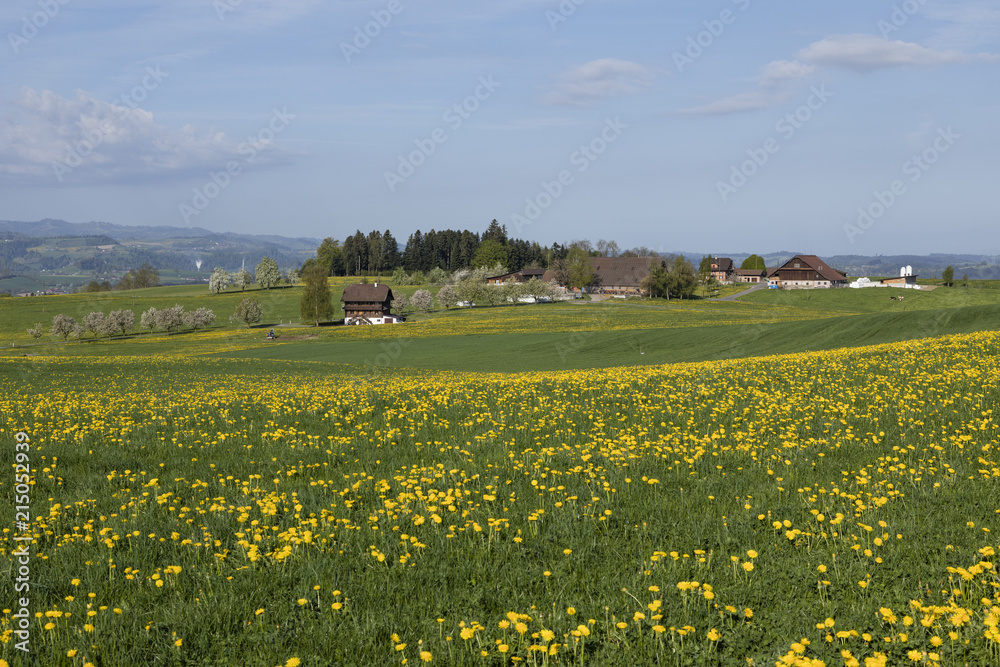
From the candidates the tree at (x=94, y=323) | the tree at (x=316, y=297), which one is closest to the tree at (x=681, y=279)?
the tree at (x=316, y=297)

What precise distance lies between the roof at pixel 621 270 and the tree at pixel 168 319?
376 feet

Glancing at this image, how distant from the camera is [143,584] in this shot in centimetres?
686

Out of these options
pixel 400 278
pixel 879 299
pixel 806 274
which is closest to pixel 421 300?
pixel 400 278

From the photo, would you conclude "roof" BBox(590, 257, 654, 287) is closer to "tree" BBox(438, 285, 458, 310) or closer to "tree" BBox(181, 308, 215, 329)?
"tree" BBox(438, 285, 458, 310)

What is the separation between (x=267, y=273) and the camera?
188 metres

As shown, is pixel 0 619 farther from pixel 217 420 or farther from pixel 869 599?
pixel 217 420

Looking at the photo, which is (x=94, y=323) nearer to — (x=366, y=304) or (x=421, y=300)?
(x=366, y=304)

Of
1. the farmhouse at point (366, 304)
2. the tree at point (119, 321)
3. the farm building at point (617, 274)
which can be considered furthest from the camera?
the farm building at point (617, 274)

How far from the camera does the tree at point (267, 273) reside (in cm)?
18750

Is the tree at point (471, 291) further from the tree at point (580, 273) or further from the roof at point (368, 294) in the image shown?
the tree at point (580, 273)

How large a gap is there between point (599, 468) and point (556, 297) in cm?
14792

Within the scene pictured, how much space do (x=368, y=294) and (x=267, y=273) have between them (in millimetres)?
72226

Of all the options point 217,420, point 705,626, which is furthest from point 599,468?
point 217,420

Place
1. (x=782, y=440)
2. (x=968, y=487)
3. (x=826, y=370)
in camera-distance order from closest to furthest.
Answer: (x=968, y=487) → (x=782, y=440) → (x=826, y=370)
